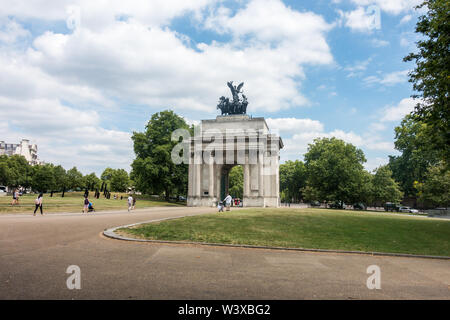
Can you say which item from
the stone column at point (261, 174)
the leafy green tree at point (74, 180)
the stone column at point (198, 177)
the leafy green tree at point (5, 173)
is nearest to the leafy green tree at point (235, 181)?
the leafy green tree at point (74, 180)

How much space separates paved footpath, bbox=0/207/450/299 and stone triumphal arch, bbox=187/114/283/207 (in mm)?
38534

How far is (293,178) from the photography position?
10012 centimetres

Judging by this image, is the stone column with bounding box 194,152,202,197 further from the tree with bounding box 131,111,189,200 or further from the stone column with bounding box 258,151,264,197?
the stone column with bounding box 258,151,264,197

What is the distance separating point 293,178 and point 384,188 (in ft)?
129

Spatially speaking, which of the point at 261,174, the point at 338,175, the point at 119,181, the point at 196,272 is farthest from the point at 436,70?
the point at 119,181

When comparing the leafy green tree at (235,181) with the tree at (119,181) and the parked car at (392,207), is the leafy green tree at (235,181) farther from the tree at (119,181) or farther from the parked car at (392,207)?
the parked car at (392,207)

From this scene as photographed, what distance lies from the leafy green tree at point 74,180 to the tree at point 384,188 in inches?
3182

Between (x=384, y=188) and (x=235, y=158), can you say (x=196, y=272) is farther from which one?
(x=384, y=188)

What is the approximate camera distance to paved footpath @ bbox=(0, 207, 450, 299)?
6.03 m

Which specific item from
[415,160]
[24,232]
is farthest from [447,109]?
[415,160]

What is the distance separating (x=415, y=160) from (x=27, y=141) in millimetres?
142800

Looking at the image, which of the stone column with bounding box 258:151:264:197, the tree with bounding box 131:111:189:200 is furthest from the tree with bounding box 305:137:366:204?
the tree with bounding box 131:111:189:200

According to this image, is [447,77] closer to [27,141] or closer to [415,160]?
[415,160]

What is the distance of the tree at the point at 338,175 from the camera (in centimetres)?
5691
